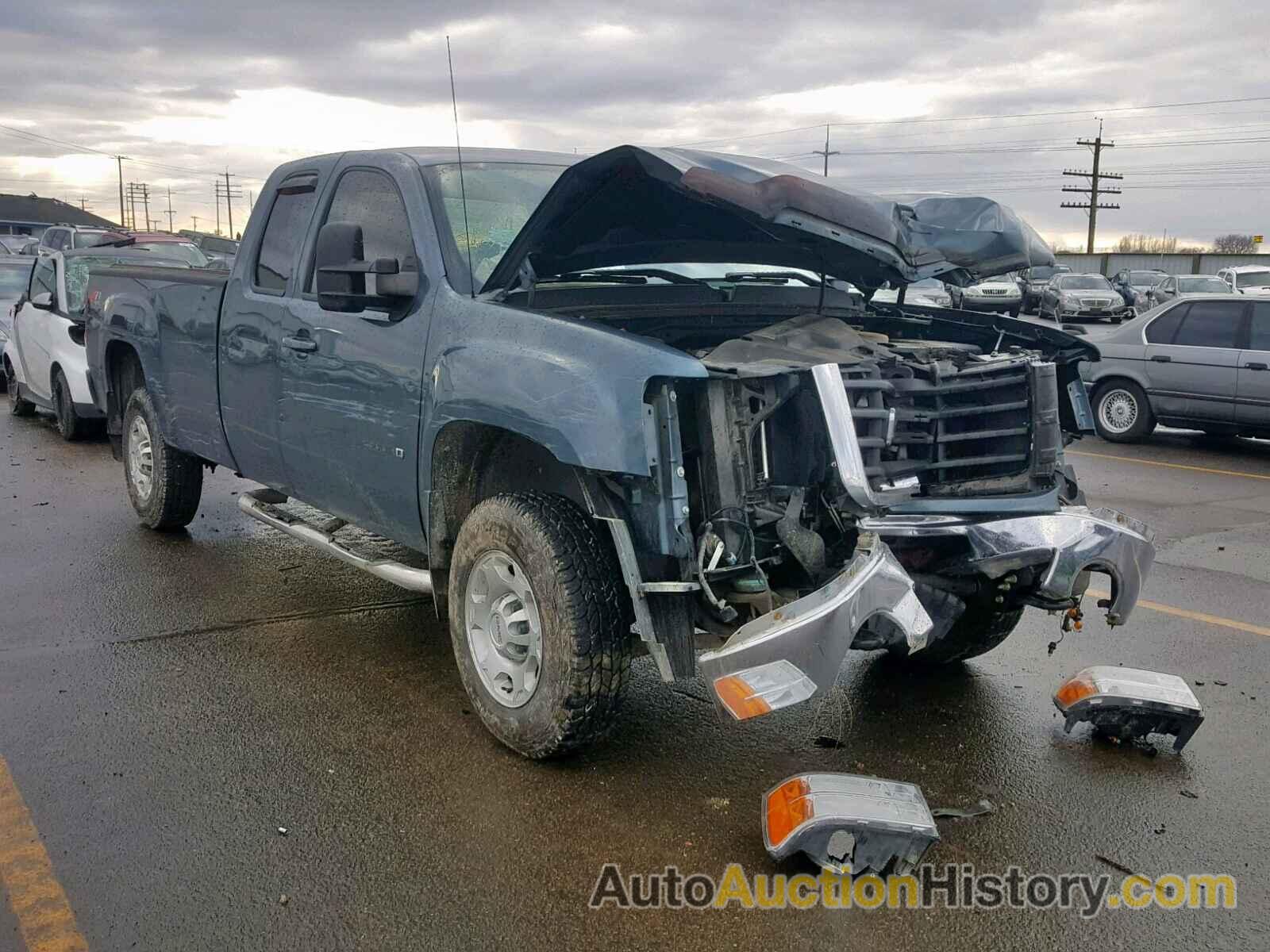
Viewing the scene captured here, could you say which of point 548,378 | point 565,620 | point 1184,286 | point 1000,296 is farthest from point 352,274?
point 1000,296

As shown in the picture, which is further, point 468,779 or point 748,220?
point 748,220

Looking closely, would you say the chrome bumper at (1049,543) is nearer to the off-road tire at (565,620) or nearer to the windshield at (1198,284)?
the off-road tire at (565,620)

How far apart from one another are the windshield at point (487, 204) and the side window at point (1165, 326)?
929 centimetres

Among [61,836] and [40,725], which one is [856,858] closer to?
[61,836]

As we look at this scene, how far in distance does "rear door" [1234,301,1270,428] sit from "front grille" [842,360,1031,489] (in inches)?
334

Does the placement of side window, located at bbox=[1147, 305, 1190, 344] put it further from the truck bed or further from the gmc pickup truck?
the truck bed

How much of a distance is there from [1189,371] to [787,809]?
1015 cm

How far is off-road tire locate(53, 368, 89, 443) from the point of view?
1084 centimetres

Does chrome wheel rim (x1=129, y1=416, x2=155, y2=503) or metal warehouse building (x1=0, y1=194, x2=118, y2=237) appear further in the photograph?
metal warehouse building (x1=0, y1=194, x2=118, y2=237)

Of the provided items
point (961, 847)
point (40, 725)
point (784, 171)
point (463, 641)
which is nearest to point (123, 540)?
point (40, 725)

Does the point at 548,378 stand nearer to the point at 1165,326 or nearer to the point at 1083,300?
the point at 1165,326

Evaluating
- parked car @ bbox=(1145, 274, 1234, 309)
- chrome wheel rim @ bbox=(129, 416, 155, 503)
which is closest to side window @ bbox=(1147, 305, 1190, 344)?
chrome wheel rim @ bbox=(129, 416, 155, 503)

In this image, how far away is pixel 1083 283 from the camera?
34.8 metres

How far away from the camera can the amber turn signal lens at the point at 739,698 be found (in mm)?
3246
